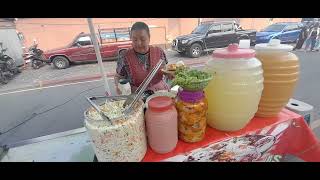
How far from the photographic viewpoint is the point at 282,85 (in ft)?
4.24

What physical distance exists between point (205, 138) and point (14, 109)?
507 cm

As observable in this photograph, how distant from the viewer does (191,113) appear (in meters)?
1.08

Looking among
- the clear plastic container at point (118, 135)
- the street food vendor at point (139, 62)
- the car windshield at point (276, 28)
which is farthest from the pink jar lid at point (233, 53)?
the car windshield at point (276, 28)

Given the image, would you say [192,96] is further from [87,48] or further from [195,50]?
[87,48]

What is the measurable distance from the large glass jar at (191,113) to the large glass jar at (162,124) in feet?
0.17

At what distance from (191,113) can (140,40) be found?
2.81 feet

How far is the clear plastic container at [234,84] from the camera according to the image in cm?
111

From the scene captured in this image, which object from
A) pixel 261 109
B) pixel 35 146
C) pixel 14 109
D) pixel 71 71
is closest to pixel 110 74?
pixel 71 71

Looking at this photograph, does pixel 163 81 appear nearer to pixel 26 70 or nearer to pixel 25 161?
pixel 25 161

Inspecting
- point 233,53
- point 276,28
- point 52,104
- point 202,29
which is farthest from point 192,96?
point 276,28

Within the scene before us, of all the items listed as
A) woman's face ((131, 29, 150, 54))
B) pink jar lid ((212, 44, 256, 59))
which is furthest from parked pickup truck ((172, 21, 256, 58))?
pink jar lid ((212, 44, 256, 59))

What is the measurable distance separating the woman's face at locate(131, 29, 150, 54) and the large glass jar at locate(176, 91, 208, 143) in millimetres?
736

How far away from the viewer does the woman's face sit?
63.7 inches

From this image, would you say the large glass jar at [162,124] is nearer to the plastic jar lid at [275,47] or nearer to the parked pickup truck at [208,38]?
the plastic jar lid at [275,47]
